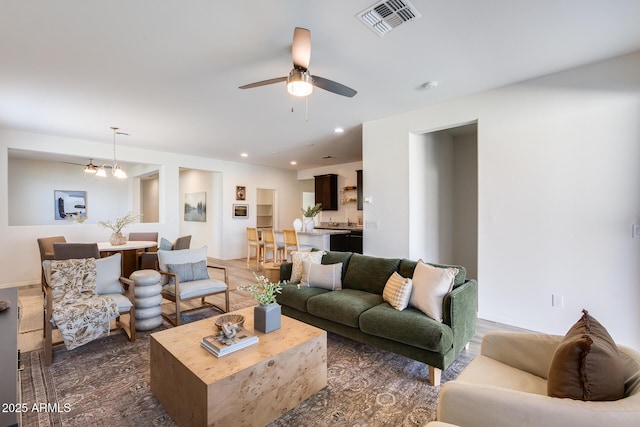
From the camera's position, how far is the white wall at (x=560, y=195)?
107 inches

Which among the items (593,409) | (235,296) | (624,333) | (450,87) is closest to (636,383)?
(593,409)

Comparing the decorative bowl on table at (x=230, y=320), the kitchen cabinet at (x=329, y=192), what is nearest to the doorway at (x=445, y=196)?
the decorative bowl on table at (x=230, y=320)

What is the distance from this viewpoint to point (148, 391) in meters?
2.13

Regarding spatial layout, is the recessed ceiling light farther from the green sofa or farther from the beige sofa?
the beige sofa

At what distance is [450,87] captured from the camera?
3312mm

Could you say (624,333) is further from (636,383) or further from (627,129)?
(636,383)

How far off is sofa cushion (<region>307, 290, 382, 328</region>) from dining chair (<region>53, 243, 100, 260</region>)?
318cm

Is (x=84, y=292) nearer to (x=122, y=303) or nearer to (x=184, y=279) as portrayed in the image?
(x=122, y=303)

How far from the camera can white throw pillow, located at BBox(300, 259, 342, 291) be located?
3.24 m

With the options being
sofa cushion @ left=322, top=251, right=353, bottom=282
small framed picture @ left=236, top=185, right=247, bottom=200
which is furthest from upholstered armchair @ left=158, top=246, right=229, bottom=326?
small framed picture @ left=236, top=185, right=247, bottom=200

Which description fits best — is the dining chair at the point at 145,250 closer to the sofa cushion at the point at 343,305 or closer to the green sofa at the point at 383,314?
the green sofa at the point at 383,314

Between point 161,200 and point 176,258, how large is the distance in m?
3.72

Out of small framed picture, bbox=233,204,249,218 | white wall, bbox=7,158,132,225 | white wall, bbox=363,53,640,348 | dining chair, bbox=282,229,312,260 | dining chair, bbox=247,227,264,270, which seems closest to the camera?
white wall, bbox=363,53,640,348

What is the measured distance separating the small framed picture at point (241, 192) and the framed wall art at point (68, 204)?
4300 millimetres
